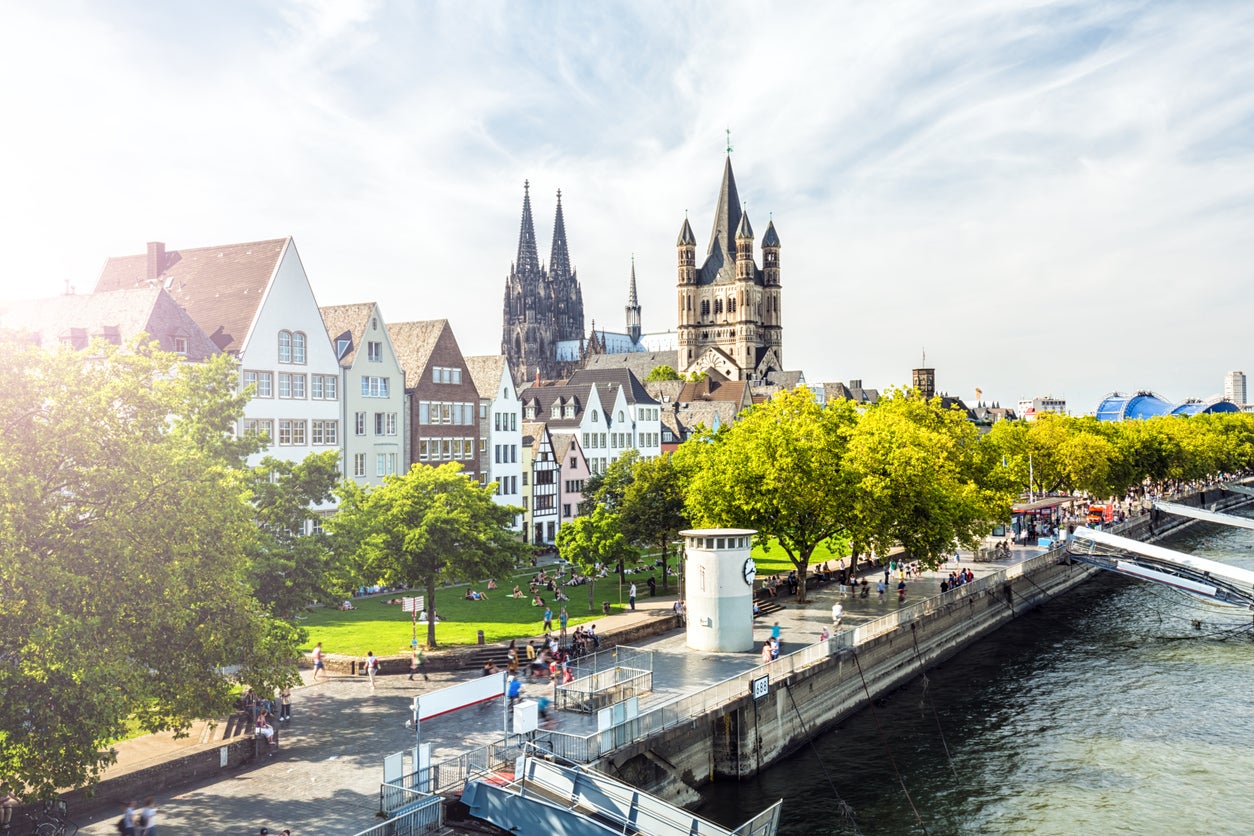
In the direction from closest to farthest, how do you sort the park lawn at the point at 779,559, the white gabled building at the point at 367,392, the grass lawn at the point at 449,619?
the grass lawn at the point at 449,619
the white gabled building at the point at 367,392
the park lawn at the point at 779,559

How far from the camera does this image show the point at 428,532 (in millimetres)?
41344

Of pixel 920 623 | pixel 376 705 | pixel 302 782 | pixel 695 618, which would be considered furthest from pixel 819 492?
pixel 302 782

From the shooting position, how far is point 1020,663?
52188 millimetres

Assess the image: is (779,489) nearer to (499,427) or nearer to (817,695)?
(817,695)

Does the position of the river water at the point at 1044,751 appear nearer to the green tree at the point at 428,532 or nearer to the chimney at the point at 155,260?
the green tree at the point at 428,532

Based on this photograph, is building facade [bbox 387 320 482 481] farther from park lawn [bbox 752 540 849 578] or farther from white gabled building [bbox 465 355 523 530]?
park lawn [bbox 752 540 849 578]

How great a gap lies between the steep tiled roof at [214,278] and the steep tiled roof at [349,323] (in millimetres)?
6230

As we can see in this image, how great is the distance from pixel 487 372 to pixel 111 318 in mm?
33534

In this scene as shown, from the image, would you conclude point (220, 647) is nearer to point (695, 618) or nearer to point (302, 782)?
point (302, 782)

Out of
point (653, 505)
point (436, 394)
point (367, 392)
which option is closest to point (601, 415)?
point (436, 394)

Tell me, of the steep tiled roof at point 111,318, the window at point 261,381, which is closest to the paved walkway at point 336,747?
the window at point 261,381

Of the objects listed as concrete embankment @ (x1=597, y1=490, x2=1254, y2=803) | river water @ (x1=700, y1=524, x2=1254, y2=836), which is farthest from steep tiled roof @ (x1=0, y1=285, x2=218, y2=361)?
river water @ (x1=700, y1=524, x2=1254, y2=836)

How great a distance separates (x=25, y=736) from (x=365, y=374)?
1686 inches

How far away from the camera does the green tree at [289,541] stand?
32.6 m
